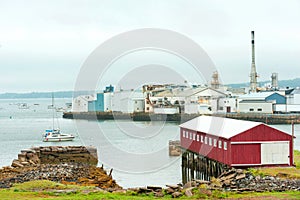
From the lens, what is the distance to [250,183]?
19.7 meters

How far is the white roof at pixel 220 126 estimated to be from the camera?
24441 mm

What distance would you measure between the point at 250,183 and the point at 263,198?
3.70 meters

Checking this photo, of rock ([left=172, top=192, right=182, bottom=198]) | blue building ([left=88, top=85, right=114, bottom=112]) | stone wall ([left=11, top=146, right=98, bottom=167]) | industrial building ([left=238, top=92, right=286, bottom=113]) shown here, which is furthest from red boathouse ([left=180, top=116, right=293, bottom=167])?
blue building ([left=88, top=85, right=114, bottom=112])

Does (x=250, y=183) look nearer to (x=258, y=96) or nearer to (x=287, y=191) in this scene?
(x=287, y=191)

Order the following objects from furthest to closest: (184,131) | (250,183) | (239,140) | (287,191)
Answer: (184,131) < (239,140) < (250,183) < (287,191)

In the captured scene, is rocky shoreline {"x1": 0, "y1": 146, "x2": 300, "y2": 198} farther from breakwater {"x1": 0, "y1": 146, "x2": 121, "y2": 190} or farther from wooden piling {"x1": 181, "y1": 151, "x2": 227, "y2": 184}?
wooden piling {"x1": 181, "y1": 151, "x2": 227, "y2": 184}

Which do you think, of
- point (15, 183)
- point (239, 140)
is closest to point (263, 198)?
point (239, 140)

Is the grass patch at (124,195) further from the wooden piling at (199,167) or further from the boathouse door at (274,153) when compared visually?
the wooden piling at (199,167)

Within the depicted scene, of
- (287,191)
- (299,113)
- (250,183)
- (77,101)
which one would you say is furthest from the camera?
(77,101)

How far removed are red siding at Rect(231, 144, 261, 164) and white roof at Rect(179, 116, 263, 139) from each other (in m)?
0.67

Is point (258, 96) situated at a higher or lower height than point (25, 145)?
higher

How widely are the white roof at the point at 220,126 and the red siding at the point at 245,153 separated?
668mm

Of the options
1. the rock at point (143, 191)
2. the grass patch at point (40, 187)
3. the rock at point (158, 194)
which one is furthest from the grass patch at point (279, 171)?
the grass patch at point (40, 187)

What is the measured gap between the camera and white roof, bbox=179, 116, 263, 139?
24441mm
